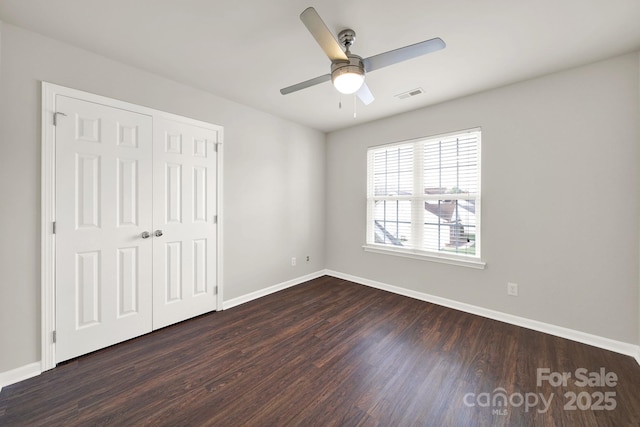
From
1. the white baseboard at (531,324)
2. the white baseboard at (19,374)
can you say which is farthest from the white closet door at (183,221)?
the white baseboard at (531,324)

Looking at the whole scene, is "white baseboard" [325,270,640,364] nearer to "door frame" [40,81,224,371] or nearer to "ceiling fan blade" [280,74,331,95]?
"ceiling fan blade" [280,74,331,95]

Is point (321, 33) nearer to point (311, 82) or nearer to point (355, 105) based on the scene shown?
point (311, 82)

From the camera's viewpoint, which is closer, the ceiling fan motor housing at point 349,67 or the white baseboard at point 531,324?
the ceiling fan motor housing at point 349,67

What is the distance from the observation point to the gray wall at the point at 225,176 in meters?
1.80

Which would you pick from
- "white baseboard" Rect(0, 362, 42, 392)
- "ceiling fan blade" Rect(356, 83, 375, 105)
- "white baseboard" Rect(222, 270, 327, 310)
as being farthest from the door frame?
"ceiling fan blade" Rect(356, 83, 375, 105)

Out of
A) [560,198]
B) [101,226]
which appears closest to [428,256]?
[560,198]

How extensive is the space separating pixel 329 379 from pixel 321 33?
231 cm

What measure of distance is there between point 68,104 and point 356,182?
132 inches

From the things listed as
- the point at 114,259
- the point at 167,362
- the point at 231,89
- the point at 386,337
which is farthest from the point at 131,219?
the point at 386,337

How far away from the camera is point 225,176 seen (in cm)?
304

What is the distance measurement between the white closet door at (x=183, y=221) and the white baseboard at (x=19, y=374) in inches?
31.0

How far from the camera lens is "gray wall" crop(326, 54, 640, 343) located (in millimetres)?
2141

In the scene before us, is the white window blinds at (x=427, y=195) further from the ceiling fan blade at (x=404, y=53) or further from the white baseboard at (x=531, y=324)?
the ceiling fan blade at (x=404, y=53)

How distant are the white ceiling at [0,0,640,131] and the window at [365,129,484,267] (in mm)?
827
